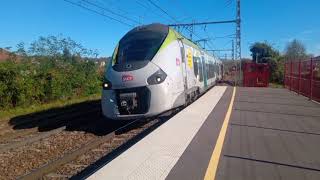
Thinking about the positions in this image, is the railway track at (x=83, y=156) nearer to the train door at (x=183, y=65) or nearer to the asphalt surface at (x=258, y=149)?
the train door at (x=183, y=65)

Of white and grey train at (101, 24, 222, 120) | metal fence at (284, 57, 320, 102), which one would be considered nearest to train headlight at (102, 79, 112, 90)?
white and grey train at (101, 24, 222, 120)

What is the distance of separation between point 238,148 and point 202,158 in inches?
43.4

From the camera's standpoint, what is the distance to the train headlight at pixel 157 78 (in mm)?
12494

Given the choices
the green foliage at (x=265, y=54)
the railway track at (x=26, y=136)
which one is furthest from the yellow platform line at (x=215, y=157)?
the green foliage at (x=265, y=54)

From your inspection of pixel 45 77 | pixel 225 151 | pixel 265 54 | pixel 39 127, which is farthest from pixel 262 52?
pixel 225 151

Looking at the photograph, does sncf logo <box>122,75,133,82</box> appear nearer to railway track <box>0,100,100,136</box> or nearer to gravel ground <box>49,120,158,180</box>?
gravel ground <box>49,120,158,180</box>

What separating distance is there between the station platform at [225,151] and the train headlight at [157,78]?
1228 mm

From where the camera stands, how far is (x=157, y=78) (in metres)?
12.6

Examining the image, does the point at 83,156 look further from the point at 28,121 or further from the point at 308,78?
the point at 308,78

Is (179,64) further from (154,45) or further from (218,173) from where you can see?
(218,173)

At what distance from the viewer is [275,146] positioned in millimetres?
8250

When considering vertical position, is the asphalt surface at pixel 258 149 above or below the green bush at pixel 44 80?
below

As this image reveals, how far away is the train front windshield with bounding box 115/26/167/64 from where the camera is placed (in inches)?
518

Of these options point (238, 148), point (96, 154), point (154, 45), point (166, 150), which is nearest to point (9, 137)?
point (96, 154)
